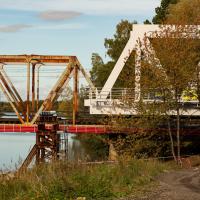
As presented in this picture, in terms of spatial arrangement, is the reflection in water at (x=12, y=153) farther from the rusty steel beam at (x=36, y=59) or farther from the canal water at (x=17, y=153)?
the rusty steel beam at (x=36, y=59)

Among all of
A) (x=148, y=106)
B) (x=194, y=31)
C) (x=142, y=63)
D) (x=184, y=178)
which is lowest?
(x=184, y=178)

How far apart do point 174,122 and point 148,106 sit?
509 inches

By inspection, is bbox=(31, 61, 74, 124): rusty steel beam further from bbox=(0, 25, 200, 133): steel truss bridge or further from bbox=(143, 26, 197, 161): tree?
bbox=(143, 26, 197, 161): tree

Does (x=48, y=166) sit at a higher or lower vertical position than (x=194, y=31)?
lower

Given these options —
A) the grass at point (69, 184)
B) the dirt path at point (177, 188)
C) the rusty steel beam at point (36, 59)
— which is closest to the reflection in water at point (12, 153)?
the grass at point (69, 184)

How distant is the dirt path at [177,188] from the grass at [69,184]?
0.62 m

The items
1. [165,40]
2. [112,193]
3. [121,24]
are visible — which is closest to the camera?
[112,193]

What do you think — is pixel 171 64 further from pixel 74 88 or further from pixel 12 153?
pixel 12 153

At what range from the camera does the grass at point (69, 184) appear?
13.2 meters

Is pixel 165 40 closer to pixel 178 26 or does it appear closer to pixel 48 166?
pixel 178 26

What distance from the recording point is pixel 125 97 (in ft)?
96.7

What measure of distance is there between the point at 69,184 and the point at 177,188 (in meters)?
3.77

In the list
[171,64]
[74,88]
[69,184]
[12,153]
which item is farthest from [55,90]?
[69,184]

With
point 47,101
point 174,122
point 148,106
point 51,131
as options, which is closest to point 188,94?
A: point 148,106
